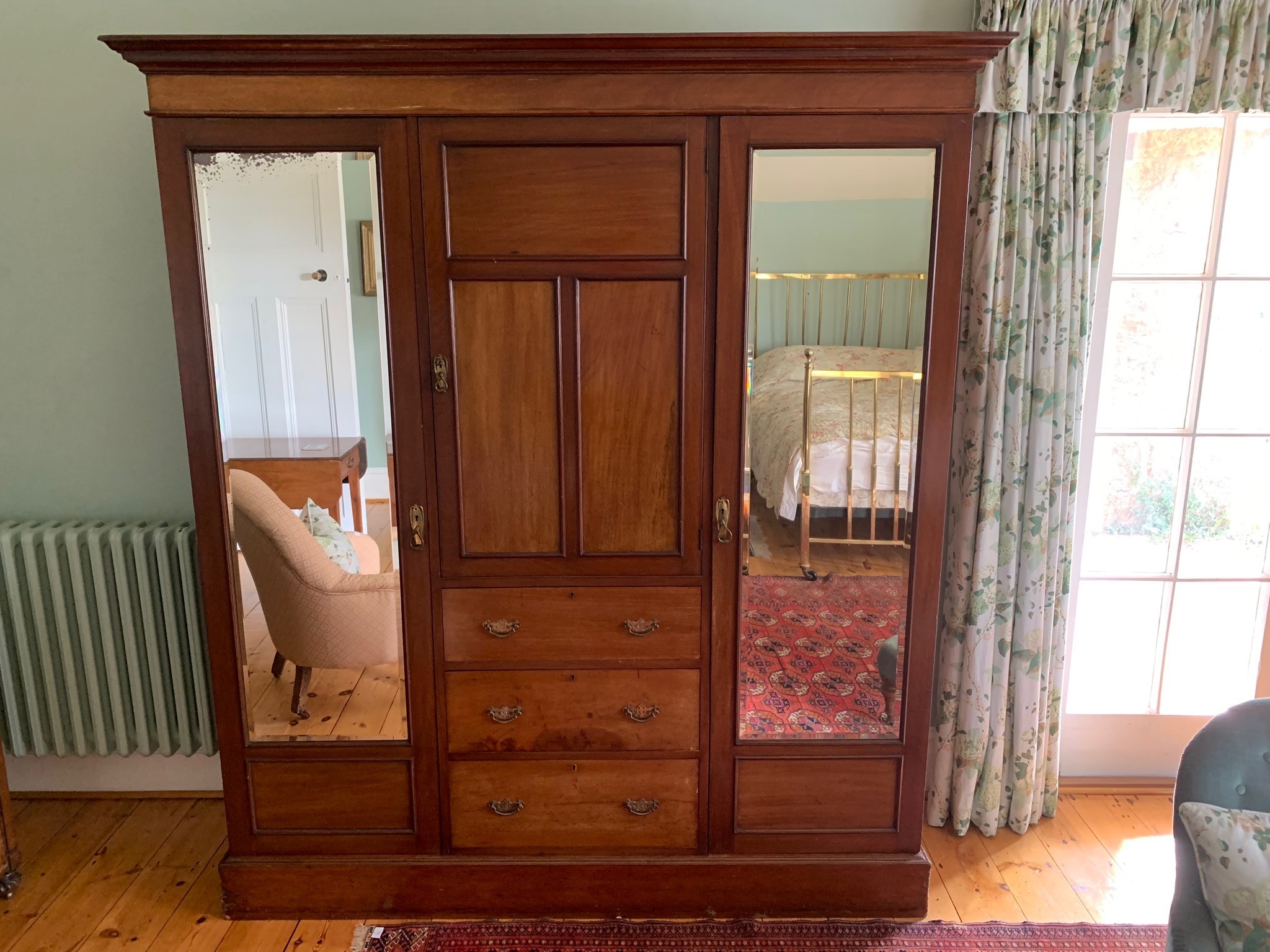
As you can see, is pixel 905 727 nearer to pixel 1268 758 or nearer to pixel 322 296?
pixel 1268 758

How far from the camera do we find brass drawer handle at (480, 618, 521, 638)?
190cm

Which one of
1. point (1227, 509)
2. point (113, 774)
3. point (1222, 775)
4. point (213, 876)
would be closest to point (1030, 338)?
point (1227, 509)

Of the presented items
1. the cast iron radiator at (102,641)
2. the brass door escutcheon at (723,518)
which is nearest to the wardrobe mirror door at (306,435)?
the cast iron radiator at (102,641)

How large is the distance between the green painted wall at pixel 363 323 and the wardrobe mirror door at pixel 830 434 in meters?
0.76

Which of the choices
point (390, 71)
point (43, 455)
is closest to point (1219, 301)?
point (390, 71)

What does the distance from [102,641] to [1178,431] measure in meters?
2.94

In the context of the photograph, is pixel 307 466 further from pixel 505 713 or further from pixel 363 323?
pixel 505 713

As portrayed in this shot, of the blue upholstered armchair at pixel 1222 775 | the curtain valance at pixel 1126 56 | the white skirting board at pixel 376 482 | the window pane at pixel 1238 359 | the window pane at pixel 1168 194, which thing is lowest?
the blue upholstered armchair at pixel 1222 775

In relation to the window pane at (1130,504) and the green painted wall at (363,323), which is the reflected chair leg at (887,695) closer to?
the window pane at (1130,504)

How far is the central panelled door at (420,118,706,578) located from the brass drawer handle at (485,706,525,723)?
0.31 metres

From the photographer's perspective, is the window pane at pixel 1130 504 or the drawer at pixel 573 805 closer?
the drawer at pixel 573 805

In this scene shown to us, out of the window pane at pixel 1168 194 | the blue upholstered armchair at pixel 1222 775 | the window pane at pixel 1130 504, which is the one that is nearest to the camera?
the blue upholstered armchair at pixel 1222 775

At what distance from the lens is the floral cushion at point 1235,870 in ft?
4.02

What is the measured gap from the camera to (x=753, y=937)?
6.47 feet
